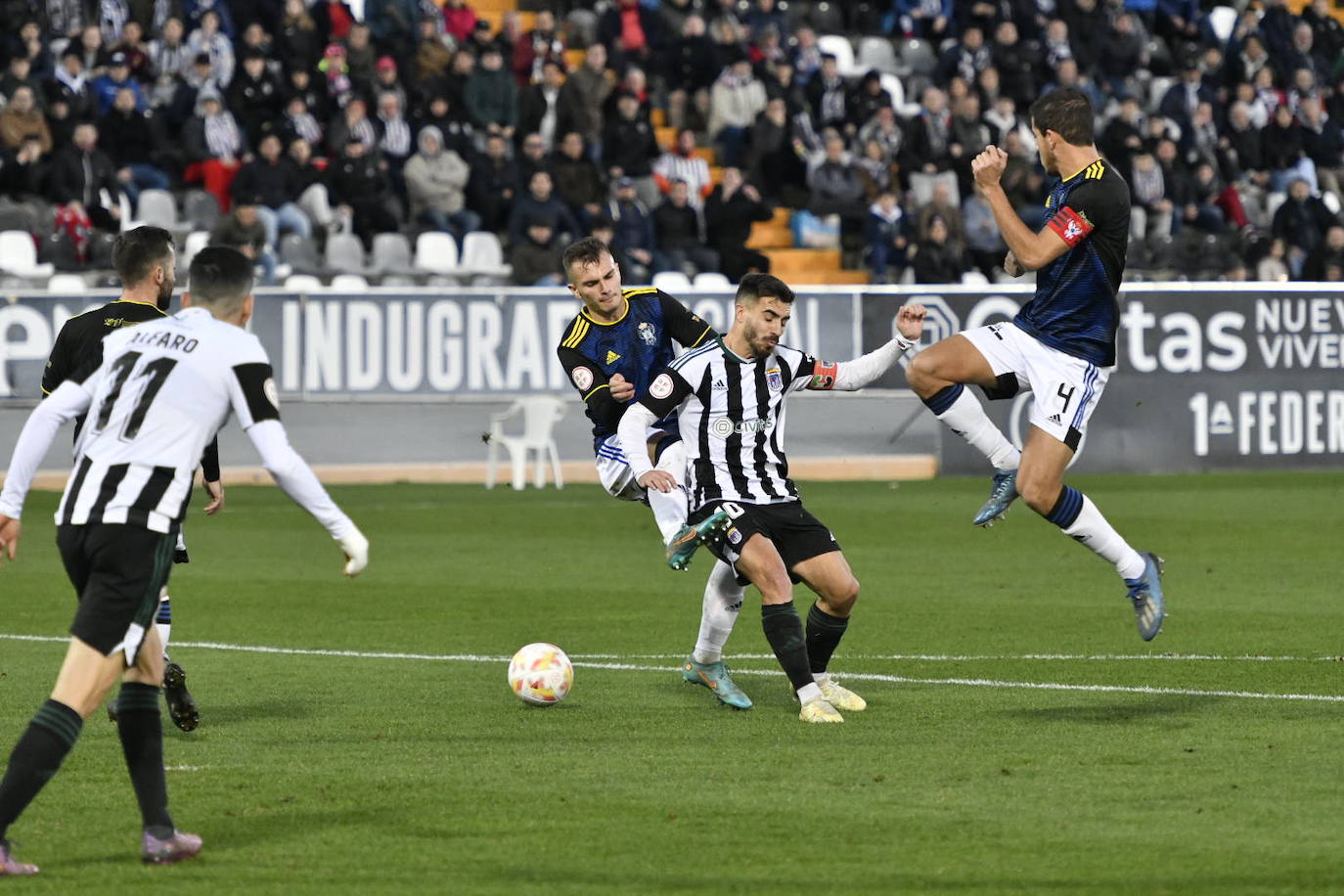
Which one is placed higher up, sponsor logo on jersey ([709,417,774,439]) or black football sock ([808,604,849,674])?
sponsor logo on jersey ([709,417,774,439])

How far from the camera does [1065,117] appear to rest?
27.0 ft

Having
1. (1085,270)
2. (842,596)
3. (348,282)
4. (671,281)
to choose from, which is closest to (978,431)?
(1085,270)

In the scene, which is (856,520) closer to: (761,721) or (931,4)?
(761,721)

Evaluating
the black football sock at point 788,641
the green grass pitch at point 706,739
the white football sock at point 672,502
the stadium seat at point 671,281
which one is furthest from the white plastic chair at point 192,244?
the black football sock at point 788,641

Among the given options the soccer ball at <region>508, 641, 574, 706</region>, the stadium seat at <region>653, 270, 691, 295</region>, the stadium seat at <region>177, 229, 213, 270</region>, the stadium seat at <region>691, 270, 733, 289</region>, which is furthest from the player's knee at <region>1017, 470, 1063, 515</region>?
the stadium seat at <region>177, 229, 213, 270</region>

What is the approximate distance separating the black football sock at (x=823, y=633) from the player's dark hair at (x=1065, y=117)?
84.6 inches

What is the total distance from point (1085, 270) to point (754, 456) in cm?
156

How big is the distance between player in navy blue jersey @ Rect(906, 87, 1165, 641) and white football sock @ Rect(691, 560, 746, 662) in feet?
3.53

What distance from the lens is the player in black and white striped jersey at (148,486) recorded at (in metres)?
5.59

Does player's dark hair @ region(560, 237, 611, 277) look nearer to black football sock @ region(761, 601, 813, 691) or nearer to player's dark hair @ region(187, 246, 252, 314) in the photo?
black football sock @ region(761, 601, 813, 691)

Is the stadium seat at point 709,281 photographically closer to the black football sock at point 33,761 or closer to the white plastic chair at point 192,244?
the white plastic chair at point 192,244

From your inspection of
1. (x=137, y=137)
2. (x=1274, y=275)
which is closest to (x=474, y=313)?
(x=137, y=137)

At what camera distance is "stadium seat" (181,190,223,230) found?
21.9 meters

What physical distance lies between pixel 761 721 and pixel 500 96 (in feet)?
56.7
